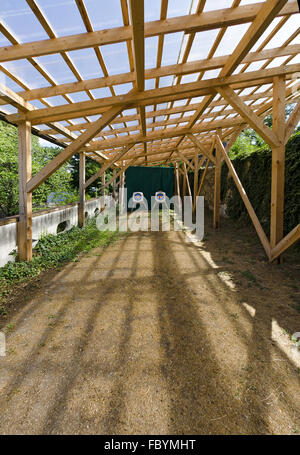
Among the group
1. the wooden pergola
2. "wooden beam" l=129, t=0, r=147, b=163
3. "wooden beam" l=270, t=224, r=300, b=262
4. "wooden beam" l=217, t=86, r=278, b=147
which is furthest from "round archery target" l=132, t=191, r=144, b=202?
"wooden beam" l=129, t=0, r=147, b=163

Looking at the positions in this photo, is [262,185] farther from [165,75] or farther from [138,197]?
[138,197]

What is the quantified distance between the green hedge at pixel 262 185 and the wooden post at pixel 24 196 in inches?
187

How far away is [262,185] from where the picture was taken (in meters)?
5.26

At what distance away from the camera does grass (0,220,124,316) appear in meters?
3.08

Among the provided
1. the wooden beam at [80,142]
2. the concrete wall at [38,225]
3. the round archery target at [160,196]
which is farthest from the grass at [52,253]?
the round archery target at [160,196]

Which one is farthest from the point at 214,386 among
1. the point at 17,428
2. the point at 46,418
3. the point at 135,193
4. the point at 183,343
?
the point at 135,193

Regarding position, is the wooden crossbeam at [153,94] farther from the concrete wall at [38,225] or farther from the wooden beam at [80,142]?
the concrete wall at [38,225]

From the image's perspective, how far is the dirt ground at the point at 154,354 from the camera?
49.6 inches

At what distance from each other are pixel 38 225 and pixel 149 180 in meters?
10.4

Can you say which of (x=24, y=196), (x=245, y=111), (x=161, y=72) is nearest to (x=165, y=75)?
(x=161, y=72)

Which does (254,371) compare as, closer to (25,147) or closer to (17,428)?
(17,428)

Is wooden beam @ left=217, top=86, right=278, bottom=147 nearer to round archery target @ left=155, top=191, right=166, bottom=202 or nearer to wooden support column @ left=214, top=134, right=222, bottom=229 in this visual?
wooden support column @ left=214, top=134, right=222, bottom=229
